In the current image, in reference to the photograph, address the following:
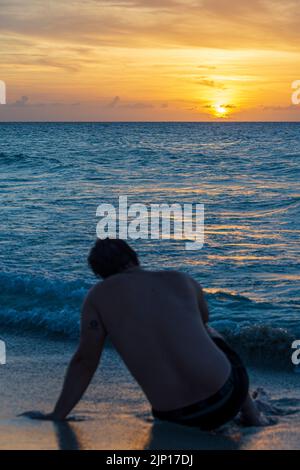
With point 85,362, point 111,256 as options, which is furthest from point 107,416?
point 111,256

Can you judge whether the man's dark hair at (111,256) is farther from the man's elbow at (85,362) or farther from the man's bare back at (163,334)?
the man's elbow at (85,362)

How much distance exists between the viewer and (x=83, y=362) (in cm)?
373

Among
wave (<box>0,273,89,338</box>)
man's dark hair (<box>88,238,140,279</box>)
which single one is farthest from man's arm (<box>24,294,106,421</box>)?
wave (<box>0,273,89,338</box>)

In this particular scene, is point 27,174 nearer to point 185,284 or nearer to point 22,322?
point 22,322

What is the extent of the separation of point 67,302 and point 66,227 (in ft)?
17.6

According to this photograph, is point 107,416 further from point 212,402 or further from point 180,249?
point 180,249

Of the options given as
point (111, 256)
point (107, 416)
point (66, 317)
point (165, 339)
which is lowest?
point (107, 416)

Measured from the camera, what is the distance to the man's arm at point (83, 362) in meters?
3.61

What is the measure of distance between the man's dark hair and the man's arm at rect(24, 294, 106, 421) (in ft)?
0.56

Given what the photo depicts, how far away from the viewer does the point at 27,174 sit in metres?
26.3

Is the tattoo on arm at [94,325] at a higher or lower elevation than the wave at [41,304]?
higher

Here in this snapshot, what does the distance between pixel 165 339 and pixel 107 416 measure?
0.98 m

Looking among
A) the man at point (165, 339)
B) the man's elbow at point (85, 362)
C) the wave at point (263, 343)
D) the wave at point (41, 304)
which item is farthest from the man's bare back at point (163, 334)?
the wave at point (41, 304)

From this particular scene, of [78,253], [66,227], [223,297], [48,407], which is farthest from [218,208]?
[48,407]
